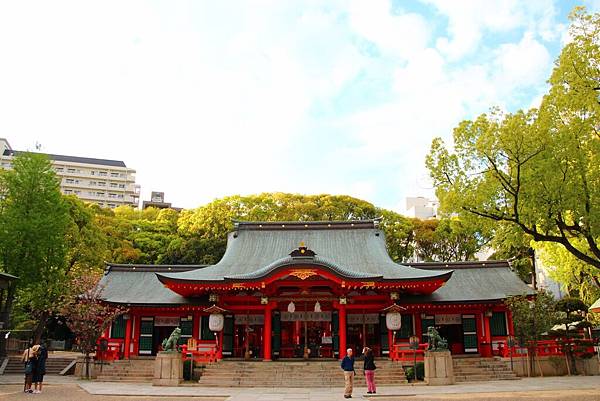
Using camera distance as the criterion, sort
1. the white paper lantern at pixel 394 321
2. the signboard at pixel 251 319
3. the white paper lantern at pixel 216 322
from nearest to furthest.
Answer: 1. the white paper lantern at pixel 394 321
2. the white paper lantern at pixel 216 322
3. the signboard at pixel 251 319

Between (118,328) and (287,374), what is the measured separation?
10.4m

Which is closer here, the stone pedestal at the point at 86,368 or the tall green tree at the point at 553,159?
the tall green tree at the point at 553,159

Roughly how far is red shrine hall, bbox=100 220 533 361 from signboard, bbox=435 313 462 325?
0.05m

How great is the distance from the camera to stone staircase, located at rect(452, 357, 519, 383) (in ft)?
64.2

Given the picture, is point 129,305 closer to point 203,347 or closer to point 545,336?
point 203,347

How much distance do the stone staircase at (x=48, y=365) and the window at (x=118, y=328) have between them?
2939mm

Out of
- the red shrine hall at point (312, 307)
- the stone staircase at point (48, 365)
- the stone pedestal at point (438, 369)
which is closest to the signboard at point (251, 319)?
the red shrine hall at point (312, 307)

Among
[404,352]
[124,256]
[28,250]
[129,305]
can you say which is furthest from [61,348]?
[404,352]

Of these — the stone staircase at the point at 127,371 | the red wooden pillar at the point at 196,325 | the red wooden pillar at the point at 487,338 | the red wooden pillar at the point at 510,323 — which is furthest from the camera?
the red wooden pillar at the point at 196,325

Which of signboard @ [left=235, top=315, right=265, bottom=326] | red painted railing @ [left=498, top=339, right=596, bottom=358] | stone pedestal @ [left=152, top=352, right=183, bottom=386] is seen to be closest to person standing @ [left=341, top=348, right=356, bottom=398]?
stone pedestal @ [left=152, top=352, right=183, bottom=386]

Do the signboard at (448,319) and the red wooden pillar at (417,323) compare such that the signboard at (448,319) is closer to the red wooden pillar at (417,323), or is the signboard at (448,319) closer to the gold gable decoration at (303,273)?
the red wooden pillar at (417,323)

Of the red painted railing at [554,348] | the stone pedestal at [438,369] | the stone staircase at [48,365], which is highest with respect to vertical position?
Answer: the red painted railing at [554,348]

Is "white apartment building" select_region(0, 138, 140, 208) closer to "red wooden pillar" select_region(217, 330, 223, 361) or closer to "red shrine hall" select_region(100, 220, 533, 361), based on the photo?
"red shrine hall" select_region(100, 220, 533, 361)

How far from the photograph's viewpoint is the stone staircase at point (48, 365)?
77.8 ft
